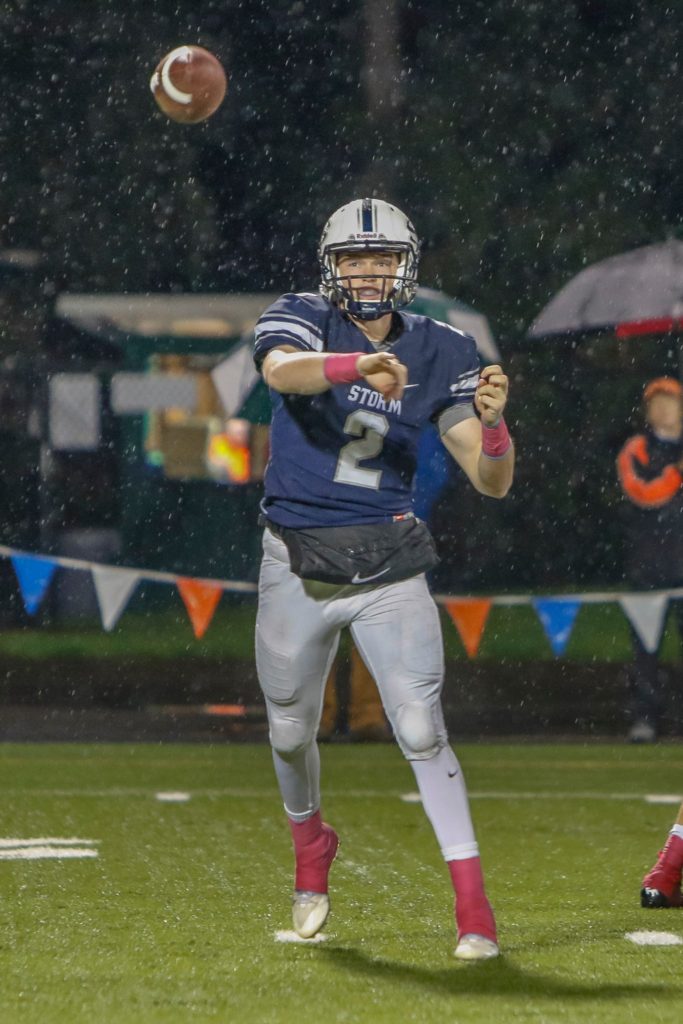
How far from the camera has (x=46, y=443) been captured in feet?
46.0

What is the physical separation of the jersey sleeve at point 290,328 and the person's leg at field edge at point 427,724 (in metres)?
0.58

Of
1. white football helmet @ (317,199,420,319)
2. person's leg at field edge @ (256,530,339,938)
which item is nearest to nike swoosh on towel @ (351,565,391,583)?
person's leg at field edge @ (256,530,339,938)

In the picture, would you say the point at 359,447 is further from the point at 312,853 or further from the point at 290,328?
the point at 312,853

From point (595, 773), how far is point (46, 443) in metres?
6.65

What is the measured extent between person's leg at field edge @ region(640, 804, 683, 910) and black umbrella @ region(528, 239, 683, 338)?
5853 millimetres

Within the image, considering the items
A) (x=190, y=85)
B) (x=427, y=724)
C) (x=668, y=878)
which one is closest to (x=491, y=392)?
(x=427, y=724)

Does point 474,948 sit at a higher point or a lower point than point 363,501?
lower

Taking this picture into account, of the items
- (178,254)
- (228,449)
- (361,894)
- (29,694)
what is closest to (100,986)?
(361,894)

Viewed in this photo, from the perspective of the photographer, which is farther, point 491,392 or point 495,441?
point 495,441

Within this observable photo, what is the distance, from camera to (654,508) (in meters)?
9.08

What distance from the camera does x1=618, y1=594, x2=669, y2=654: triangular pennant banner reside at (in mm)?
8984

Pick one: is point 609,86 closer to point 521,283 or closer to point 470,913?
point 521,283

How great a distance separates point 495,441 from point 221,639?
39.8 ft

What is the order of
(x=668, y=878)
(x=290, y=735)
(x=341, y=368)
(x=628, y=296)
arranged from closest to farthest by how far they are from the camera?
(x=341, y=368)
(x=290, y=735)
(x=668, y=878)
(x=628, y=296)
